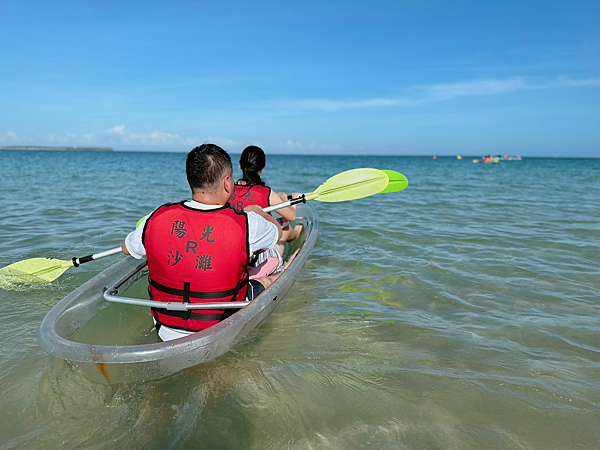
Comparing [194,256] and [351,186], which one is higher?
[351,186]

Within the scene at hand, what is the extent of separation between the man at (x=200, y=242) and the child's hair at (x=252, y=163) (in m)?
1.92

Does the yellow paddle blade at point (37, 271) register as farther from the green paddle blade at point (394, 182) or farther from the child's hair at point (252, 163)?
the green paddle blade at point (394, 182)

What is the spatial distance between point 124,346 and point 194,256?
0.67 metres

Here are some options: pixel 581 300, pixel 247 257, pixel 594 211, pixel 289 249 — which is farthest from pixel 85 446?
pixel 594 211

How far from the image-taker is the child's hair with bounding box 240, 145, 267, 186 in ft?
15.0

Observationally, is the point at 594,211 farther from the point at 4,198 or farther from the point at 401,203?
the point at 4,198

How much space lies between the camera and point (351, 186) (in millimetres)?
5844

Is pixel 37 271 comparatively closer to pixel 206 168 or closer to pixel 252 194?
pixel 252 194

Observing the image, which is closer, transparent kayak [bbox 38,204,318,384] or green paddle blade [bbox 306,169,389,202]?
transparent kayak [bbox 38,204,318,384]

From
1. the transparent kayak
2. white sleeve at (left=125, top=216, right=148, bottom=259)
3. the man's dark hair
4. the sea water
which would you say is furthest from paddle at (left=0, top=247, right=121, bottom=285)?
the man's dark hair

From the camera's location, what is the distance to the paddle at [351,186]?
5.75 metres

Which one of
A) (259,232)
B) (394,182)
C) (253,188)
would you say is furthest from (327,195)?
(259,232)

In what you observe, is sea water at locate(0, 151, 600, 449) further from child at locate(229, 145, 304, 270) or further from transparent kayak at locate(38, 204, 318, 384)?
child at locate(229, 145, 304, 270)

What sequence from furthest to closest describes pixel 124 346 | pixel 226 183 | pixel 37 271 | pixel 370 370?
1. pixel 37 271
2. pixel 370 370
3. pixel 226 183
4. pixel 124 346
